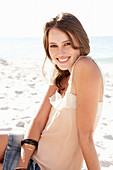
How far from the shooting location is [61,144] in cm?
164

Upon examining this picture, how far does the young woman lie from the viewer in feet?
4.93

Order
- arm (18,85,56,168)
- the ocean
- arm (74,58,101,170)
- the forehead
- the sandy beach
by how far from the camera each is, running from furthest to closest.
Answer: the ocean, the sandy beach, arm (18,85,56,168), the forehead, arm (74,58,101,170)

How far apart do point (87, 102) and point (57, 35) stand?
45 cm

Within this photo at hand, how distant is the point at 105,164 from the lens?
2.21 metres

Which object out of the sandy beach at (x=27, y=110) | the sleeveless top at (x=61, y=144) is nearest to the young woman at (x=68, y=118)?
the sleeveless top at (x=61, y=144)

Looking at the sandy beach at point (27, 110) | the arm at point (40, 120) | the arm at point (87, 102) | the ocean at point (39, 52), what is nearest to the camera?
the arm at point (87, 102)

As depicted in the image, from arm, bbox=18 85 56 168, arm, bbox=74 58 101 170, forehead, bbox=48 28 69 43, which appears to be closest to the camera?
arm, bbox=74 58 101 170

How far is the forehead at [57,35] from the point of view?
159cm

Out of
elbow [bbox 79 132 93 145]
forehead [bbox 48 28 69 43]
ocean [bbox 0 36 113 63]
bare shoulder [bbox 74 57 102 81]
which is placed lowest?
ocean [bbox 0 36 113 63]

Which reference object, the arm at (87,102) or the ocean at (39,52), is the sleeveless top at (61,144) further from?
the ocean at (39,52)

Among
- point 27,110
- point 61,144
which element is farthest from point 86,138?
point 27,110

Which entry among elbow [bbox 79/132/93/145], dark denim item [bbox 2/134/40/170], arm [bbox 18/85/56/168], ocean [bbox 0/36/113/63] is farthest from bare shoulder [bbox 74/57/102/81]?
ocean [bbox 0/36/113/63]

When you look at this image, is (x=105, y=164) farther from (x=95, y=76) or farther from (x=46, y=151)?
(x=95, y=76)

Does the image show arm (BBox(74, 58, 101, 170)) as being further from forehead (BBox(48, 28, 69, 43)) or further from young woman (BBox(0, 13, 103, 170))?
forehead (BBox(48, 28, 69, 43))
